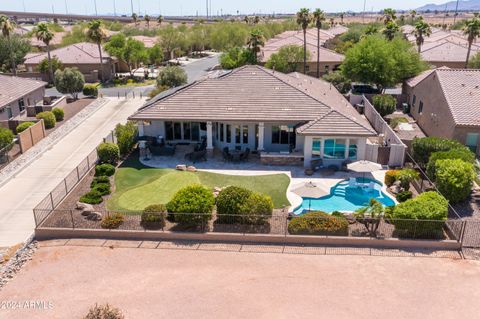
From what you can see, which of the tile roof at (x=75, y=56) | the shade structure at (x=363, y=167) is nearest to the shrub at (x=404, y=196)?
the shade structure at (x=363, y=167)


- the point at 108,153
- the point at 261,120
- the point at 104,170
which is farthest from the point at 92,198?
the point at 261,120

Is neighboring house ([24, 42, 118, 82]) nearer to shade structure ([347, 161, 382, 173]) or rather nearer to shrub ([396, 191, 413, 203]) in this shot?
shade structure ([347, 161, 382, 173])

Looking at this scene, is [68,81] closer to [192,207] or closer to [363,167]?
[192,207]

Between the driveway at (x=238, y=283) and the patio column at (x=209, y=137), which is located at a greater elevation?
the patio column at (x=209, y=137)

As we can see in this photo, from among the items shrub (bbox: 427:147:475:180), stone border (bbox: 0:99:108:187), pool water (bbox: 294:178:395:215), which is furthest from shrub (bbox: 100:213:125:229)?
shrub (bbox: 427:147:475:180)

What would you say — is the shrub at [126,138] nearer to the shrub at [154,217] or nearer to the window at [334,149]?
the shrub at [154,217]

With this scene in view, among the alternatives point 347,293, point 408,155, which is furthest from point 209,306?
point 408,155

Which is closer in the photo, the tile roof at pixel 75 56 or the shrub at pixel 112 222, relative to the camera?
the shrub at pixel 112 222
